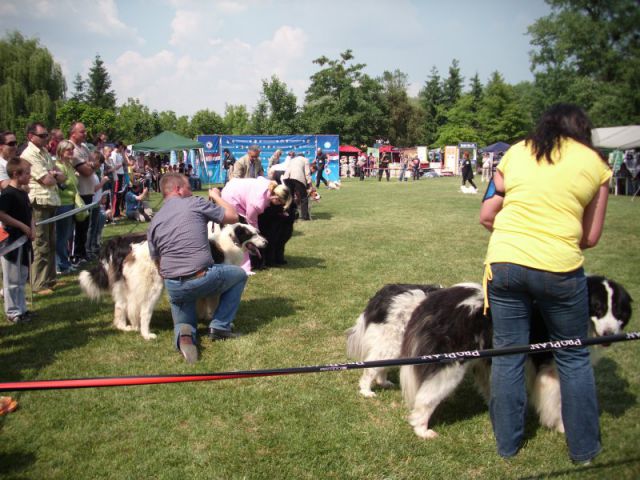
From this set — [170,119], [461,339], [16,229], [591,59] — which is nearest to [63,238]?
[16,229]

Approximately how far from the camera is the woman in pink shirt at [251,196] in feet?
24.1

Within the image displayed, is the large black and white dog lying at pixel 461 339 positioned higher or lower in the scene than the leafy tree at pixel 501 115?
lower

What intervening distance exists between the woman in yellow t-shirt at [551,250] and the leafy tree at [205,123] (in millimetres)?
59670

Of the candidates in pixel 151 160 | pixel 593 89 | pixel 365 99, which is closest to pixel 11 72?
pixel 151 160

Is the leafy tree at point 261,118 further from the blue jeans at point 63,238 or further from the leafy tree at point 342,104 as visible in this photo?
the blue jeans at point 63,238

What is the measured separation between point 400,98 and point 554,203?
69.4m

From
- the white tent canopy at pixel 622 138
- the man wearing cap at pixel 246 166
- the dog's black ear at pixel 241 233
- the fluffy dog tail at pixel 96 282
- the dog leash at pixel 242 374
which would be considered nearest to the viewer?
the dog leash at pixel 242 374

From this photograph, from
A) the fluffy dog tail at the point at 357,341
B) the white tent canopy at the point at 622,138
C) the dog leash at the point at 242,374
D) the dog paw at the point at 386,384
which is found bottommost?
the dog paw at the point at 386,384

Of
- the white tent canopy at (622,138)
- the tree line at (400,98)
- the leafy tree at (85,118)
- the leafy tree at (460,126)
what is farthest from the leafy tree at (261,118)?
the white tent canopy at (622,138)

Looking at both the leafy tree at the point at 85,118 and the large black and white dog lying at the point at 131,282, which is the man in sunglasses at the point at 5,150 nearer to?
the large black and white dog lying at the point at 131,282

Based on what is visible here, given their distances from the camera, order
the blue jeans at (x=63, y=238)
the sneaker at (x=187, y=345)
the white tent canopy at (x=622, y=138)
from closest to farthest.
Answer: the sneaker at (x=187, y=345), the blue jeans at (x=63, y=238), the white tent canopy at (x=622, y=138)

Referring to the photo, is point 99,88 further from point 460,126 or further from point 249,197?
point 249,197

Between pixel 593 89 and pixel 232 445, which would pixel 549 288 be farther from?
pixel 593 89

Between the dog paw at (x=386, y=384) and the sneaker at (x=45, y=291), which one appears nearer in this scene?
the dog paw at (x=386, y=384)
